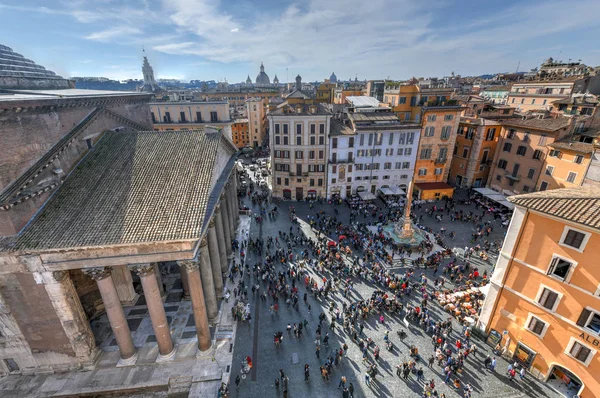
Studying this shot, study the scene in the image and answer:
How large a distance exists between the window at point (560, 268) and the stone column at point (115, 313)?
27742mm

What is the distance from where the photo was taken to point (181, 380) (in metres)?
18.6

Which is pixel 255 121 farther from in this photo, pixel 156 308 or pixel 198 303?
pixel 156 308

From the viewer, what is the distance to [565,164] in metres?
36.6

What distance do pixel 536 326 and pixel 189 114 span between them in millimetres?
52081

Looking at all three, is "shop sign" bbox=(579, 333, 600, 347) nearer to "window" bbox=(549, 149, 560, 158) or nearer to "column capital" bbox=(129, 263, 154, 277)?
"column capital" bbox=(129, 263, 154, 277)

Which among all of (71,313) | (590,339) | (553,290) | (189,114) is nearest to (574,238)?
(553,290)

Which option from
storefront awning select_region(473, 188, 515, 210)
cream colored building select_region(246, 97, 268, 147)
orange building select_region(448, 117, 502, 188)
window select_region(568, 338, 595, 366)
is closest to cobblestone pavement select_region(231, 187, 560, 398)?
window select_region(568, 338, 595, 366)

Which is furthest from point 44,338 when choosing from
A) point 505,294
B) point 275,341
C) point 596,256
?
point 596,256

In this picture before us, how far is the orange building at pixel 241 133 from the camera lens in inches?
3258

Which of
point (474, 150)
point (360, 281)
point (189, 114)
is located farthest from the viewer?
point (189, 114)

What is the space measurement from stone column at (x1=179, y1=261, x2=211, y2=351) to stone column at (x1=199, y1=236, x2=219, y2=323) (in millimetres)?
Answer: 1543

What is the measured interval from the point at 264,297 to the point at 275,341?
501 cm

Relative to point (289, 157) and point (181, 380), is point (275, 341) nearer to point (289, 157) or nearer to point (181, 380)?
point (181, 380)

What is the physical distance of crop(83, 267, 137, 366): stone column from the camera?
57.2 feet
